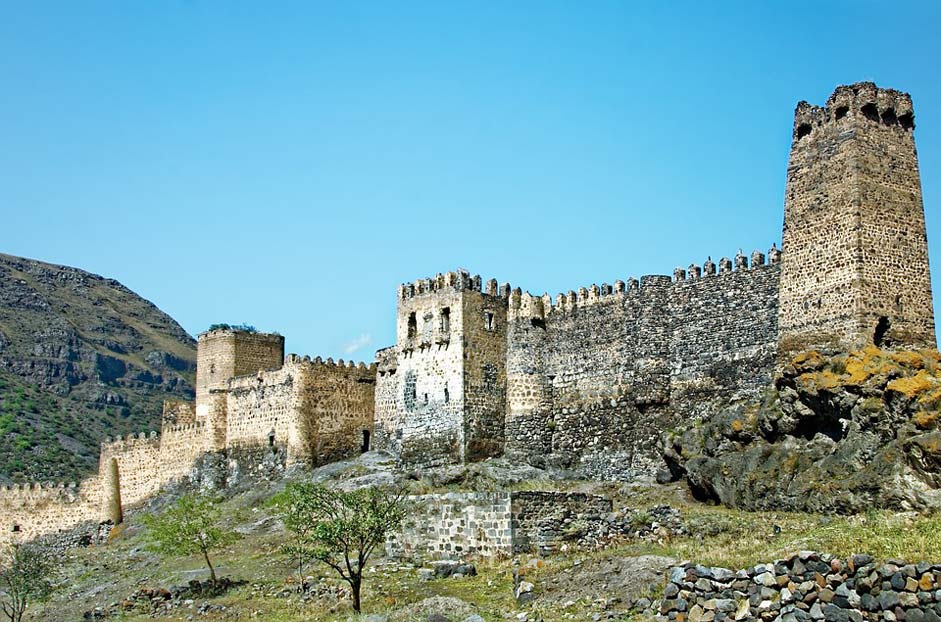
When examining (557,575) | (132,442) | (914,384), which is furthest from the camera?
(132,442)

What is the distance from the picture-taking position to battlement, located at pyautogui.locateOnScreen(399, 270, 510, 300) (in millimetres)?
41406

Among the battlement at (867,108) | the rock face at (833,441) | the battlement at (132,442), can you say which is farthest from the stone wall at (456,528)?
the battlement at (132,442)

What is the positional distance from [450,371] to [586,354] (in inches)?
175

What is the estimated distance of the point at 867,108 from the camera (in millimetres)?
32875

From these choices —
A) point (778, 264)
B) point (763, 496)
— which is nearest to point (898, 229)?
point (778, 264)

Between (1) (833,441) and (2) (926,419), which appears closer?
(2) (926,419)

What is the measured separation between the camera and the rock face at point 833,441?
81.9ft

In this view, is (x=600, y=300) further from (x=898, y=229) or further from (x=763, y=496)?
(x=763, y=496)

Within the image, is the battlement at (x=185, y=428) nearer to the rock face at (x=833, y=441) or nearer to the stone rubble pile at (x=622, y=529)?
the rock face at (x=833, y=441)

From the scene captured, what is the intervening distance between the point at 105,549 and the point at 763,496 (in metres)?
27.8

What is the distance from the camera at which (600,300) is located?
132ft

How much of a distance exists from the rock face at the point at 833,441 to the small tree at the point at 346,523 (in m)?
8.20

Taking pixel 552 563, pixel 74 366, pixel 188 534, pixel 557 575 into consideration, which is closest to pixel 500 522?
pixel 552 563

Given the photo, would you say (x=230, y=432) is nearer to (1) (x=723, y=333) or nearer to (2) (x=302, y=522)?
(1) (x=723, y=333)
